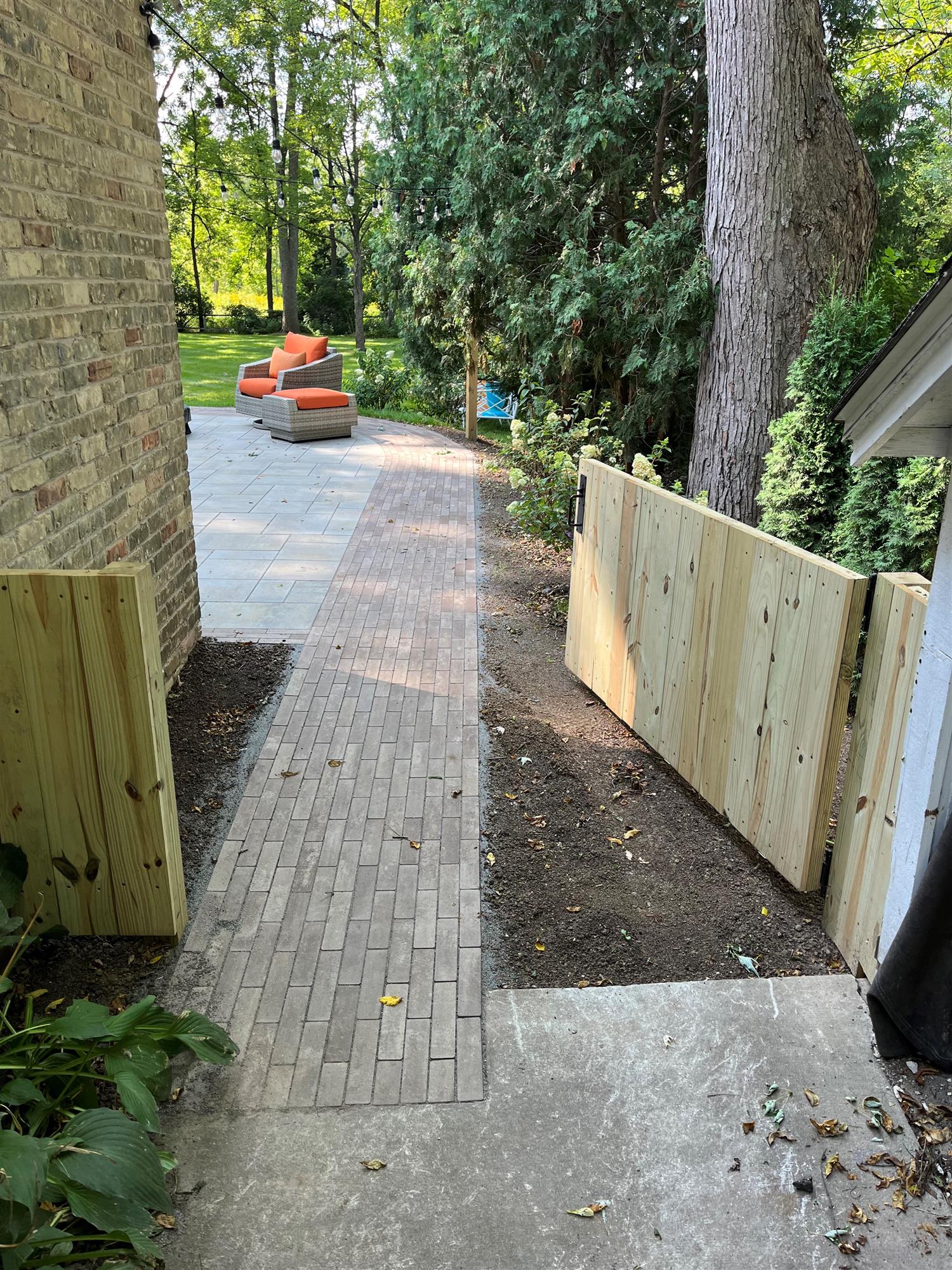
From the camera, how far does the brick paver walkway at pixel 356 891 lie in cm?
287

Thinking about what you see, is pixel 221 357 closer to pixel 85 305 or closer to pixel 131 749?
pixel 85 305

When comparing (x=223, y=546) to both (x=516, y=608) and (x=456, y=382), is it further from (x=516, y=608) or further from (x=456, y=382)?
(x=456, y=382)

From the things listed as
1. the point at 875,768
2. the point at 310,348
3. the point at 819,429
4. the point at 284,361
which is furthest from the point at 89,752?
the point at 284,361

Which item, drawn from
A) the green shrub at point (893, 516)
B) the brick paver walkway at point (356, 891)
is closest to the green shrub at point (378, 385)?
the brick paver walkway at point (356, 891)

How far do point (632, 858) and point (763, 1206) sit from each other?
172 cm

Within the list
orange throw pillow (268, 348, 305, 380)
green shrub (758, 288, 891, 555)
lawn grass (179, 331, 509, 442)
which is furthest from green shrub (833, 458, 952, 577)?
orange throw pillow (268, 348, 305, 380)

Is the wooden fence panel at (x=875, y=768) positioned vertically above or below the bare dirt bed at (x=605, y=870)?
above

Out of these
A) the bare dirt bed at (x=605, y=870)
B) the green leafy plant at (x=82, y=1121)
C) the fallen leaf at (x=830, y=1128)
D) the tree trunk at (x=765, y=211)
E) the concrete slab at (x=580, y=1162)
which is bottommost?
the bare dirt bed at (x=605, y=870)

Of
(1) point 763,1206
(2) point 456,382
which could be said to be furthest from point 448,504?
(1) point 763,1206

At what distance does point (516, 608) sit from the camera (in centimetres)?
732

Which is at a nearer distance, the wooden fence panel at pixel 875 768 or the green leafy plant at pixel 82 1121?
the green leafy plant at pixel 82 1121

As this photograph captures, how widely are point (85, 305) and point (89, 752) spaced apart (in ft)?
6.91

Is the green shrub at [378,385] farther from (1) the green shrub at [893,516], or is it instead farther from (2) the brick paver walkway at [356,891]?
(1) the green shrub at [893,516]

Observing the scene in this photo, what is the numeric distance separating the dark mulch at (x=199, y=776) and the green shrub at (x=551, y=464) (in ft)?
10.3
